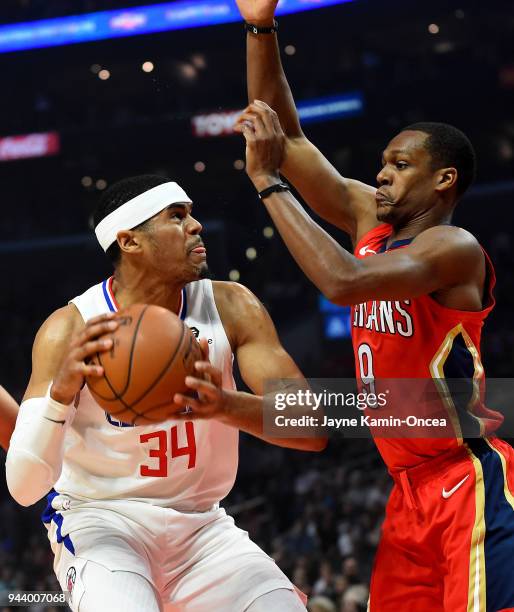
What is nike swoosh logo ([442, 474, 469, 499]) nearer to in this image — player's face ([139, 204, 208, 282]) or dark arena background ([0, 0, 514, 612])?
player's face ([139, 204, 208, 282])

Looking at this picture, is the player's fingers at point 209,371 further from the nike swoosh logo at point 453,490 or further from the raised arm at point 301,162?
the raised arm at point 301,162

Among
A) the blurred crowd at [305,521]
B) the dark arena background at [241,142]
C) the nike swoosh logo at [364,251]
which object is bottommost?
the blurred crowd at [305,521]

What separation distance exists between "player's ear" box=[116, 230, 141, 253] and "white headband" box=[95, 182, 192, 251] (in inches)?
0.8

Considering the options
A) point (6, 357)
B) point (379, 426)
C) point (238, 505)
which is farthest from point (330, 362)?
point (379, 426)

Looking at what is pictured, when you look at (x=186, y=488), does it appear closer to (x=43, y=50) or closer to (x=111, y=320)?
(x=111, y=320)

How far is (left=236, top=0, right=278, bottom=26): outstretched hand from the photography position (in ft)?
11.4

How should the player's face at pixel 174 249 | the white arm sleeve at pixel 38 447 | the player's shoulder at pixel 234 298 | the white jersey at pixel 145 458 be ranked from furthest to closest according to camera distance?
the player's shoulder at pixel 234 298, the player's face at pixel 174 249, the white jersey at pixel 145 458, the white arm sleeve at pixel 38 447

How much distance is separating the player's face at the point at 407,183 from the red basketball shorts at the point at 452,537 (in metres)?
0.81

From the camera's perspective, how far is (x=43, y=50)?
43.0 ft

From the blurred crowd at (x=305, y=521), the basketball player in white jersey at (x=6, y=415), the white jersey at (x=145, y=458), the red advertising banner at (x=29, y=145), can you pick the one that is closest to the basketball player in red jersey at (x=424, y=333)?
the white jersey at (x=145, y=458)

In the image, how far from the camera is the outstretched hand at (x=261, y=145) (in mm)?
2934

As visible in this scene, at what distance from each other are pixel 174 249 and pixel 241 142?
10.2 meters

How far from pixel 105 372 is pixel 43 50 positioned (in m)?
11.5

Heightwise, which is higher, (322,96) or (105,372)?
(322,96)
